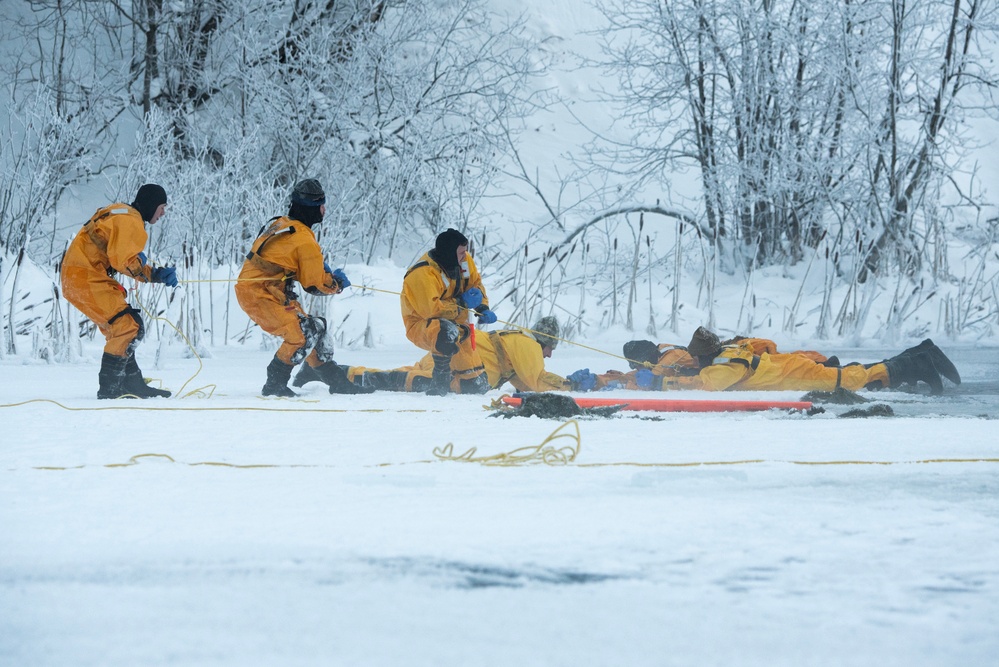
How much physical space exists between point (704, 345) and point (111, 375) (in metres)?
3.04

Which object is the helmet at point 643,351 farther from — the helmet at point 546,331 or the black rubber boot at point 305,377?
the black rubber boot at point 305,377

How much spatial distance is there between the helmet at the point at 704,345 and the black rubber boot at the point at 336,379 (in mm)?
1806

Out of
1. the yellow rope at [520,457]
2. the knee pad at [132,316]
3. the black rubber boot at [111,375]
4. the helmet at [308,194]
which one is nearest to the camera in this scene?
the yellow rope at [520,457]

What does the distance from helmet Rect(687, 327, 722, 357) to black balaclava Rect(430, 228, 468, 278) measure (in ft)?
4.35

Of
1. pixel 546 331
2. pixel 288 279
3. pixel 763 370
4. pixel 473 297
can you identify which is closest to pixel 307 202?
pixel 288 279

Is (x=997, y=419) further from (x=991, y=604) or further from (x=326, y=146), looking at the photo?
(x=326, y=146)

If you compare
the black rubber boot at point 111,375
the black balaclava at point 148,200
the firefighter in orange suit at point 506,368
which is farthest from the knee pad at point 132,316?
the firefighter in orange suit at point 506,368

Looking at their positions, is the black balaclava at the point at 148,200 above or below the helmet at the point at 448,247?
above

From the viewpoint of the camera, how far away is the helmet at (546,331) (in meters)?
5.62

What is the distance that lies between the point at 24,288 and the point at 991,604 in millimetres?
8786

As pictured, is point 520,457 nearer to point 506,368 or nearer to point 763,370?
point 506,368

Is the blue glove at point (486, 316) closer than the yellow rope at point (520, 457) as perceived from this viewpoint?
No

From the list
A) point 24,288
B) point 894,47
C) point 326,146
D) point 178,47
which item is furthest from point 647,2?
point 24,288

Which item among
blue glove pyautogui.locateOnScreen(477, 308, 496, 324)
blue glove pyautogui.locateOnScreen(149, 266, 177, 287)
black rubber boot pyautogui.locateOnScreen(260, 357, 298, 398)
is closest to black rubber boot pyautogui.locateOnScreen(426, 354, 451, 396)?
blue glove pyautogui.locateOnScreen(477, 308, 496, 324)
